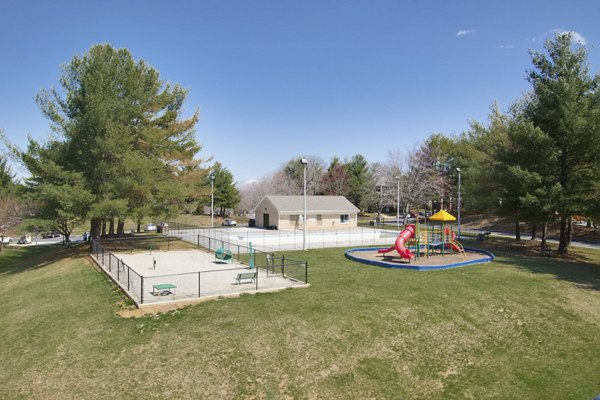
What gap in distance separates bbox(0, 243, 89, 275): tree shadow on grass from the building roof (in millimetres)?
22013

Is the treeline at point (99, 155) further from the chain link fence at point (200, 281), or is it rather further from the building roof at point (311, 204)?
the building roof at point (311, 204)

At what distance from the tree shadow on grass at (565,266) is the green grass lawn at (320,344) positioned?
2181 millimetres

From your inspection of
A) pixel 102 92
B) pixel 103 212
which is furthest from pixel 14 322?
pixel 102 92

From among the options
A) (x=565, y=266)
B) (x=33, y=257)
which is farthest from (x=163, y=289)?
(x=33, y=257)

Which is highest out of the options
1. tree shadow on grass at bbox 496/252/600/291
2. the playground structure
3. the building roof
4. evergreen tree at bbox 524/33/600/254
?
evergreen tree at bbox 524/33/600/254

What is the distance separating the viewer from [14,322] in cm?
1466

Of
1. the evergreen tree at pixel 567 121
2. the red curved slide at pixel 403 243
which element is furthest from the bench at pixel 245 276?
the evergreen tree at pixel 567 121

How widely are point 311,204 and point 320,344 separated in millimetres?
39667

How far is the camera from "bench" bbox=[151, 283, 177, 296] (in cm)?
1513

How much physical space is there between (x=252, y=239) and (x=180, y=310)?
23.5 meters

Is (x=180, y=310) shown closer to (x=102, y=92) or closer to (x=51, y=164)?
Result: (x=51, y=164)

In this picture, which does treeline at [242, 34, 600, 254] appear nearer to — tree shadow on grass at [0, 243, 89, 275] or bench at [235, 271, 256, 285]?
bench at [235, 271, 256, 285]

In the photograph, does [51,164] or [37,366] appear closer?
[37,366]

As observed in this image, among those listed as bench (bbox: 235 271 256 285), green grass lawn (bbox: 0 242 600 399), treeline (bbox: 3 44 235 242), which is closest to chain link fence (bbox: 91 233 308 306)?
bench (bbox: 235 271 256 285)
